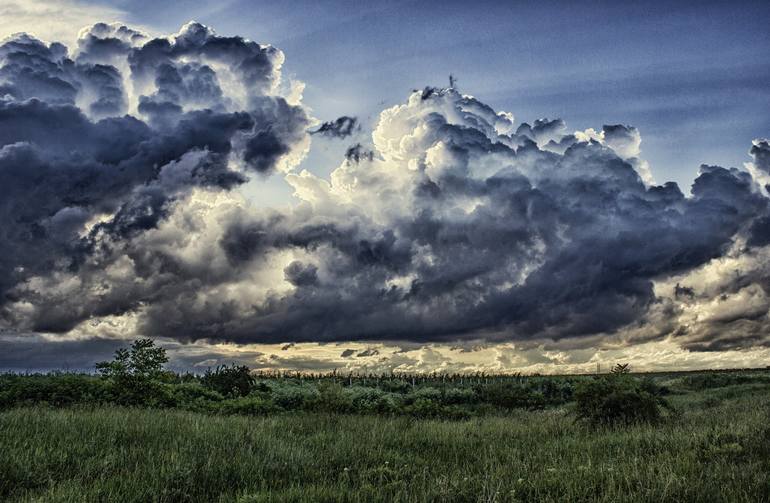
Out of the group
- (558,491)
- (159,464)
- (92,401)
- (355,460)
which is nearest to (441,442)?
(355,460)

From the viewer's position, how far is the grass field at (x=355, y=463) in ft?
25.6

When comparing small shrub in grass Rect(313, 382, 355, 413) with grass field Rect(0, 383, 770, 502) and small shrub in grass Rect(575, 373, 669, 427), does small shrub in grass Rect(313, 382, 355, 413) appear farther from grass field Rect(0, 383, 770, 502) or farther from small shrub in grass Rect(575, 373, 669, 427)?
small shrub in grass Rect(575, 373, 669, 427)

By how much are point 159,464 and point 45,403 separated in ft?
37.0

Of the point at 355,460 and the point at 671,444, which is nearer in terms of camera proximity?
the point at 355,460

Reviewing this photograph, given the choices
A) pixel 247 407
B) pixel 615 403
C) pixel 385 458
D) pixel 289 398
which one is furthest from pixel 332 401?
pixel 385 458

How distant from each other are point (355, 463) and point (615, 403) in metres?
10.5

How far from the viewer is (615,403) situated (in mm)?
17656

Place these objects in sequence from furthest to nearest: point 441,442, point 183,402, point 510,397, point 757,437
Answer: point 510,397, point 183,402, point 441,442, point 757,437

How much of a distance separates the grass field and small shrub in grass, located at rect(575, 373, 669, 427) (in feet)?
9.00

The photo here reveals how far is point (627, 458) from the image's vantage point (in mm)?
10172

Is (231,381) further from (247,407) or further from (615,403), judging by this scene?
(615,403)

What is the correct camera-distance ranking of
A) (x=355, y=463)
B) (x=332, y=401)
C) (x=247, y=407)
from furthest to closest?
(x=332, y=401) < (x=247, y=407) < (x=355, y=463)

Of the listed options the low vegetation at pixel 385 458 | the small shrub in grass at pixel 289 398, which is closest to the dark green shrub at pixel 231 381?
the small shrub in grass at pixel 289 398

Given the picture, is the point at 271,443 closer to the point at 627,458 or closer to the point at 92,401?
the point at 627,458
